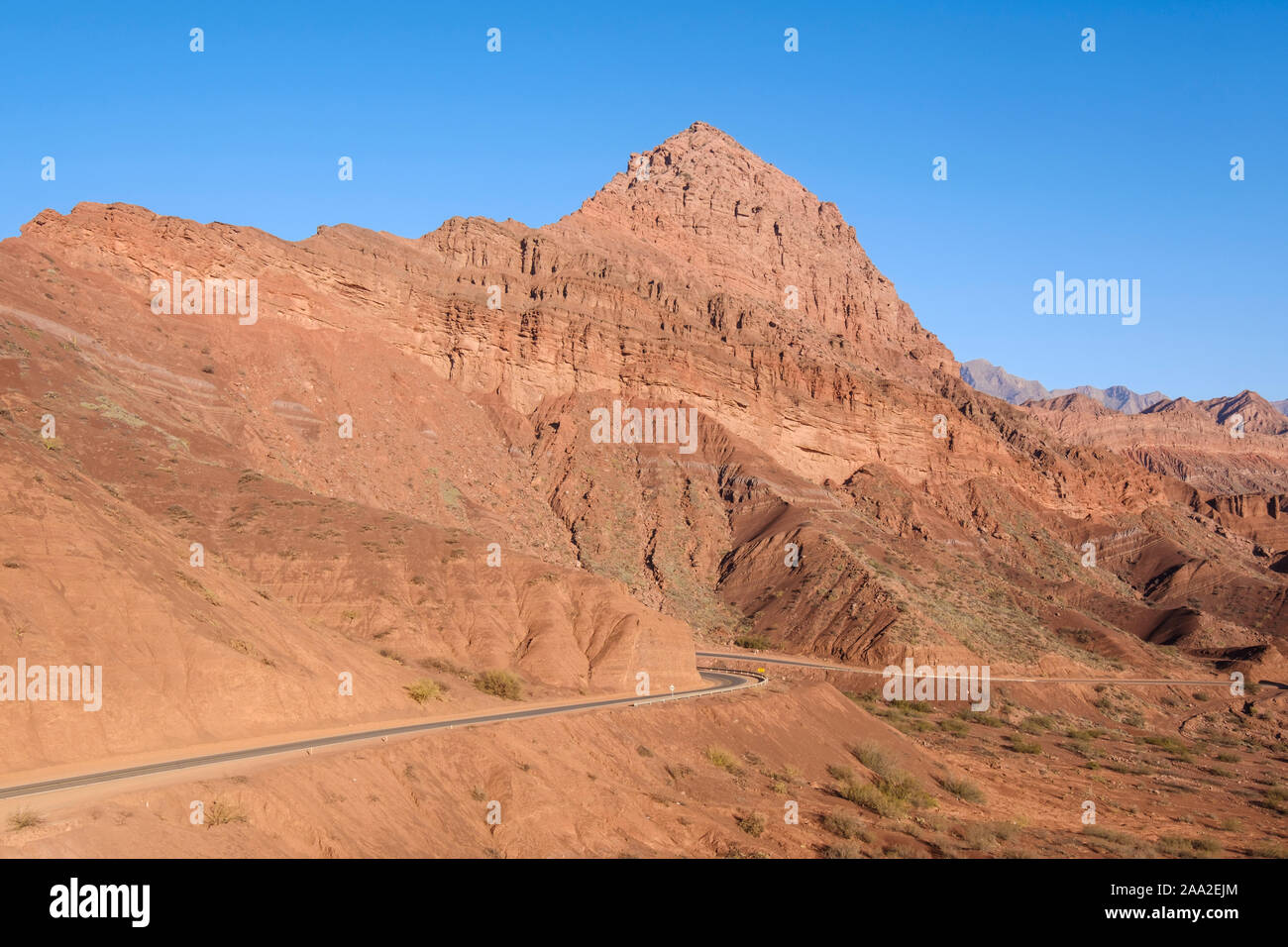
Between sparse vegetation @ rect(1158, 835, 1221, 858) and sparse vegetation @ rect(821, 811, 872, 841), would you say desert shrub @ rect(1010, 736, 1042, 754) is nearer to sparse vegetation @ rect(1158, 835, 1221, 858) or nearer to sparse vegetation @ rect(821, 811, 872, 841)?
sparse vegetation @ rect(1158, 835, 1221, 858)

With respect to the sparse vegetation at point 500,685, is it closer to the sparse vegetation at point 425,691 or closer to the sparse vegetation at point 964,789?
the sparse vegetation at point 425,691

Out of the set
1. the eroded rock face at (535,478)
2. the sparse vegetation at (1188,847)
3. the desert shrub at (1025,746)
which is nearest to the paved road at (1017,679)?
the eroded rock face at (535,478)

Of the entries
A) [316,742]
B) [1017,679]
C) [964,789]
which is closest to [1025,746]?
[964,789]

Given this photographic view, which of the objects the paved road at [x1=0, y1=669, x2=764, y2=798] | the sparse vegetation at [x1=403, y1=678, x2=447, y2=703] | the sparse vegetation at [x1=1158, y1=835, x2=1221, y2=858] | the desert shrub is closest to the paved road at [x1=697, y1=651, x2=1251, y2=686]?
the desert shrub

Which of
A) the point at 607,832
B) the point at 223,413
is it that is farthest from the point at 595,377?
the point at 607,832

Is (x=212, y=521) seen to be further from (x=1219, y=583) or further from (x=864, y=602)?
(x=1219, y=583)

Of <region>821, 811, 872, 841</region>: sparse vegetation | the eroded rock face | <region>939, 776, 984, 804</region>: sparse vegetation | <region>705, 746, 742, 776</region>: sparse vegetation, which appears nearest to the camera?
<region>821, 811, 872, 841</region>: sparse vegetation
